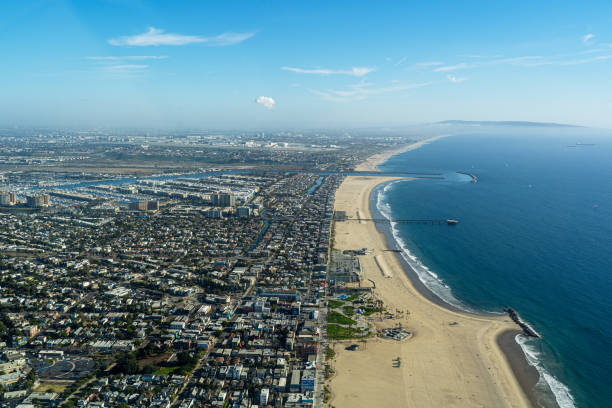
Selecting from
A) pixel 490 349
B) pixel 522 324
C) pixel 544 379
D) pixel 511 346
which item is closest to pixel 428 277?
pixel 522 324

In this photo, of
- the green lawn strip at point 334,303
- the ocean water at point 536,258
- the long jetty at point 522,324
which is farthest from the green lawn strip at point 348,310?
the long jetty at point 522,324

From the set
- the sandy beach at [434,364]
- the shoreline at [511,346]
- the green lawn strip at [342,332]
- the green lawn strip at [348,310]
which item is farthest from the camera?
the green lawn strip at [348,310]

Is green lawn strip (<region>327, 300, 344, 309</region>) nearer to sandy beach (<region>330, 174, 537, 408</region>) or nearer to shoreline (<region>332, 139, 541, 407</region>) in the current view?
sandy beach (<region>330, 174, 537, 408</region>)

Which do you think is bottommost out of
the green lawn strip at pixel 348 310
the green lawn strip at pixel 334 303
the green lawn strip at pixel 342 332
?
the green lawn strip at pixel 342 332

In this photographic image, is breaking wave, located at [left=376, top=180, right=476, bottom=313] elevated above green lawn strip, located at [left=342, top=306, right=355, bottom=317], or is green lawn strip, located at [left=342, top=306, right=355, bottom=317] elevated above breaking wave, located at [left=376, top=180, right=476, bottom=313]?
breaking wave, located at [left=376, top=180, right=476, bottom=313]

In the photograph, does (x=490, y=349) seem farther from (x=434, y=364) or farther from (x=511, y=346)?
(x=434, y=364)

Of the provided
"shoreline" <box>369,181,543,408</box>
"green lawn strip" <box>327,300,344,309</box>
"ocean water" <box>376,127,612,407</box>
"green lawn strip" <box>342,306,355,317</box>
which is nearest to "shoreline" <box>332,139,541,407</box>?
"shoreline" <box>369,181,543,408</box>

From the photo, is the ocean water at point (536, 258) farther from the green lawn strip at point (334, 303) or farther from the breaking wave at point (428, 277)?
the green lawn strip at point (334, 303)
